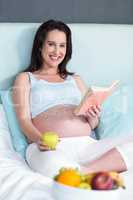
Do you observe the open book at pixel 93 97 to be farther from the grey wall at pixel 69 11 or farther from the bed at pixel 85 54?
the grey wall at pixel 69 11

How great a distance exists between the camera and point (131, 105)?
2.35 meters

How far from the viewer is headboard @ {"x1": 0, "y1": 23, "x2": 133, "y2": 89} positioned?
2412mm

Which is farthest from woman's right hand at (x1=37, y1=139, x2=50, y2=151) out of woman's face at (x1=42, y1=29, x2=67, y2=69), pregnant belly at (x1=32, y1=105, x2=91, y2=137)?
woman's face at (x1=42, y1=29, x2=67, y2=69)

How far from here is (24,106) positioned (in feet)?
7.10

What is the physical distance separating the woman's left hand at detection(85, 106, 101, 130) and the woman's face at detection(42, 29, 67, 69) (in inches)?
14.2

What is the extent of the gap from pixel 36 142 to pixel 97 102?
13.2 inches

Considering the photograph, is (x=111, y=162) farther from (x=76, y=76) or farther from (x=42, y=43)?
(x=42, y=43)

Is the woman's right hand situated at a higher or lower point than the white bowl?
lower

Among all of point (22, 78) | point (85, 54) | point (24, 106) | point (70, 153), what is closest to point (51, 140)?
point (70, 153)

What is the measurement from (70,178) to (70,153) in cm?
61

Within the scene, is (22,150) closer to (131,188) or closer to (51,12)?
(131,188)

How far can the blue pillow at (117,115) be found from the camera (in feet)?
7.23

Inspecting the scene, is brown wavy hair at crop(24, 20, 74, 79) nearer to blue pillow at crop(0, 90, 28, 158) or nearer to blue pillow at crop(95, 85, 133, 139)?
blue pillow at crop(0, 90, 28, 158)

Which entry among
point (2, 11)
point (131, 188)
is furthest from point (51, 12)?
point (131, 188)
